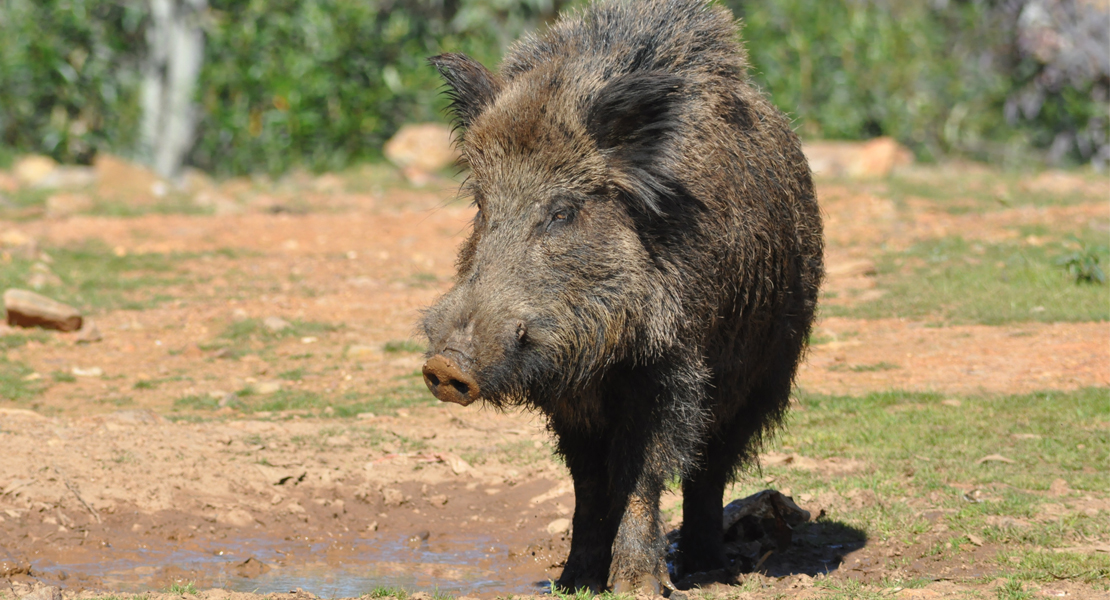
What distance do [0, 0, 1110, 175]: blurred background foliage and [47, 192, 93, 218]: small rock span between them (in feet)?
9.72

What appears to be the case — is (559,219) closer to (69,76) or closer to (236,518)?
(236,518)

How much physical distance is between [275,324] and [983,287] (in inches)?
239

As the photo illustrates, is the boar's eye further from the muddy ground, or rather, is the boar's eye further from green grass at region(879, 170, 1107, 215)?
green grass at region(879, 170, 1107, 215)

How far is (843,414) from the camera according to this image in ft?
26.2

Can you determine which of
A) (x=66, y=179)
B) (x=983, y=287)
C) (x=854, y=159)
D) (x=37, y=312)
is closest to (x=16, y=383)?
(x=37, y=312)

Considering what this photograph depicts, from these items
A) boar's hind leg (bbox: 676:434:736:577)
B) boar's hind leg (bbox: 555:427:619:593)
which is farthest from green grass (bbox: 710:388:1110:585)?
boar's hind leg (bbox: 555:427:619:593)

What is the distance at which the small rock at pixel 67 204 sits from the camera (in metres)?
14.2

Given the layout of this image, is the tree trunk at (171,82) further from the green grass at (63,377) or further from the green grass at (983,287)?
the green grass at (983,287)

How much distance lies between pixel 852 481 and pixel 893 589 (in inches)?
63.4

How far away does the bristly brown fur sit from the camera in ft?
15.1

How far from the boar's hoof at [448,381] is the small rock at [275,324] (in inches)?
241

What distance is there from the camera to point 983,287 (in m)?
10.8

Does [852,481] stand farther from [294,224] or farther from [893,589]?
[294,224]

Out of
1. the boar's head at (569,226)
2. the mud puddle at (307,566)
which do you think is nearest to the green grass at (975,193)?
the mud puddle at (307,566)
